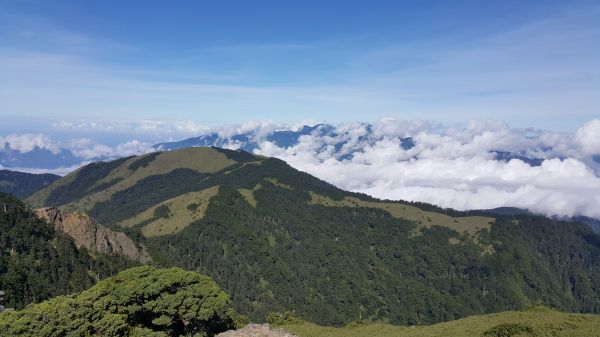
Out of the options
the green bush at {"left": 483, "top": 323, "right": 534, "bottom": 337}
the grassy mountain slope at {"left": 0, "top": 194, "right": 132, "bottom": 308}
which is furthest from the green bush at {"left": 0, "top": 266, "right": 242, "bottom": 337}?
the grassy mountain slope at {"left": 0, "top": 194, "right": 132, "bottom": 308}

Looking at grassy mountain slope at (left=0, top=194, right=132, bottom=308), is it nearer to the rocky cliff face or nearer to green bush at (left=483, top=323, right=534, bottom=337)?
the rocky cliff face

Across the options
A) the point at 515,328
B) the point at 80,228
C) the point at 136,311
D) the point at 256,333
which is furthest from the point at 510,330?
the point at 80,228

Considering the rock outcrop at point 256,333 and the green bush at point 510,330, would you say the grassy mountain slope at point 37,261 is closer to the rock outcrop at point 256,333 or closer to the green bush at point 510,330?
the rock outcrop at point 256,333

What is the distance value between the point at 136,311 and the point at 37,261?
91.4 meters

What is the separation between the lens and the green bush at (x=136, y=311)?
63.9m

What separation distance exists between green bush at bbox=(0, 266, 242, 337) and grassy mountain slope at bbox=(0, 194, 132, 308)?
2523 inches

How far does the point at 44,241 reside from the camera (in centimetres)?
15475

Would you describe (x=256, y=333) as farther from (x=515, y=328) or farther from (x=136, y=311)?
(x=515, y=328)

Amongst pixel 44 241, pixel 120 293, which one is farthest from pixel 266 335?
pixel 44 241

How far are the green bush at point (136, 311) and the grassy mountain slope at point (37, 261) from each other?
64.1 meters

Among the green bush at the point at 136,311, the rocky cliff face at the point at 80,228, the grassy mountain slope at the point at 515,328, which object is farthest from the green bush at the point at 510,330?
the rocky cliff face at the point at 80,228

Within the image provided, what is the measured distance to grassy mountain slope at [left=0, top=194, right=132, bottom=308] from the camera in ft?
409

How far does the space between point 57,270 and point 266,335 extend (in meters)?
105

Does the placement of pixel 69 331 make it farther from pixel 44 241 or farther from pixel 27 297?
pixel 44 241
